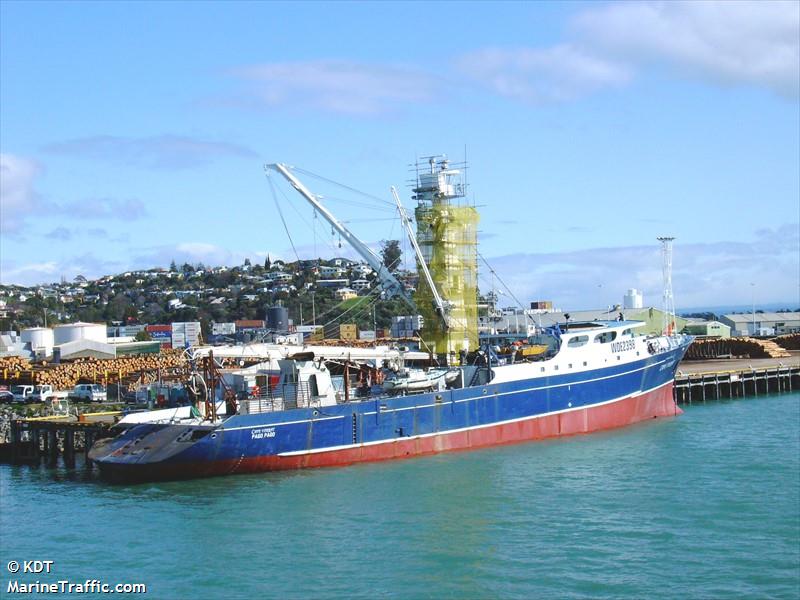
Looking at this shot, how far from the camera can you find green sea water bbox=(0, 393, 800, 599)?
74.4ft

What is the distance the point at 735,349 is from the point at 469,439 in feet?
134

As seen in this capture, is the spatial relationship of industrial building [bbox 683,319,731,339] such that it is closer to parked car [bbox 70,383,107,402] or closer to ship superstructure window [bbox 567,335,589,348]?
ship superstructure window [bbox 567,335,589,348]

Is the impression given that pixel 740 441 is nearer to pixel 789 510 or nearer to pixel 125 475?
pixel 789 510

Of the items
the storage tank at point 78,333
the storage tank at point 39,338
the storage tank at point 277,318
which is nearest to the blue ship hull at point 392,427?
the storage tank at point 277,318

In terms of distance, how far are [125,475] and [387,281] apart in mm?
16831

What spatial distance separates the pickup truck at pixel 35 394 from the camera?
163 ft

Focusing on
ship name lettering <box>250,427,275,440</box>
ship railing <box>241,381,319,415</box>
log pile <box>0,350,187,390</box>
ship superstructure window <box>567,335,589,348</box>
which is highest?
ship superstructure window <box>567,335,589,348</box>

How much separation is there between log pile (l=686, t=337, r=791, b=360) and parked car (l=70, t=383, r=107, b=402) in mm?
41613

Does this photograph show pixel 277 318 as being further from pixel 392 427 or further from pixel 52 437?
pixel 392 427

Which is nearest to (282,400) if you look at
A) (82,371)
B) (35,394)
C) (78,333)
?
(35,394)

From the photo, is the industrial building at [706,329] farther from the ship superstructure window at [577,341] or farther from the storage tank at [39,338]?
the ship superstructure window at [577,341]

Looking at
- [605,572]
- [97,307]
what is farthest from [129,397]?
[97,307]

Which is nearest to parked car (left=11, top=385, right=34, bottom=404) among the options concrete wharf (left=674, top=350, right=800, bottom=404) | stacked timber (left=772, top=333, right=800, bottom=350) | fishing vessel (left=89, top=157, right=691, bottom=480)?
fishing vessel (left=89, top=157, right=691, bottom=480)

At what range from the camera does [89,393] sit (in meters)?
50.1
